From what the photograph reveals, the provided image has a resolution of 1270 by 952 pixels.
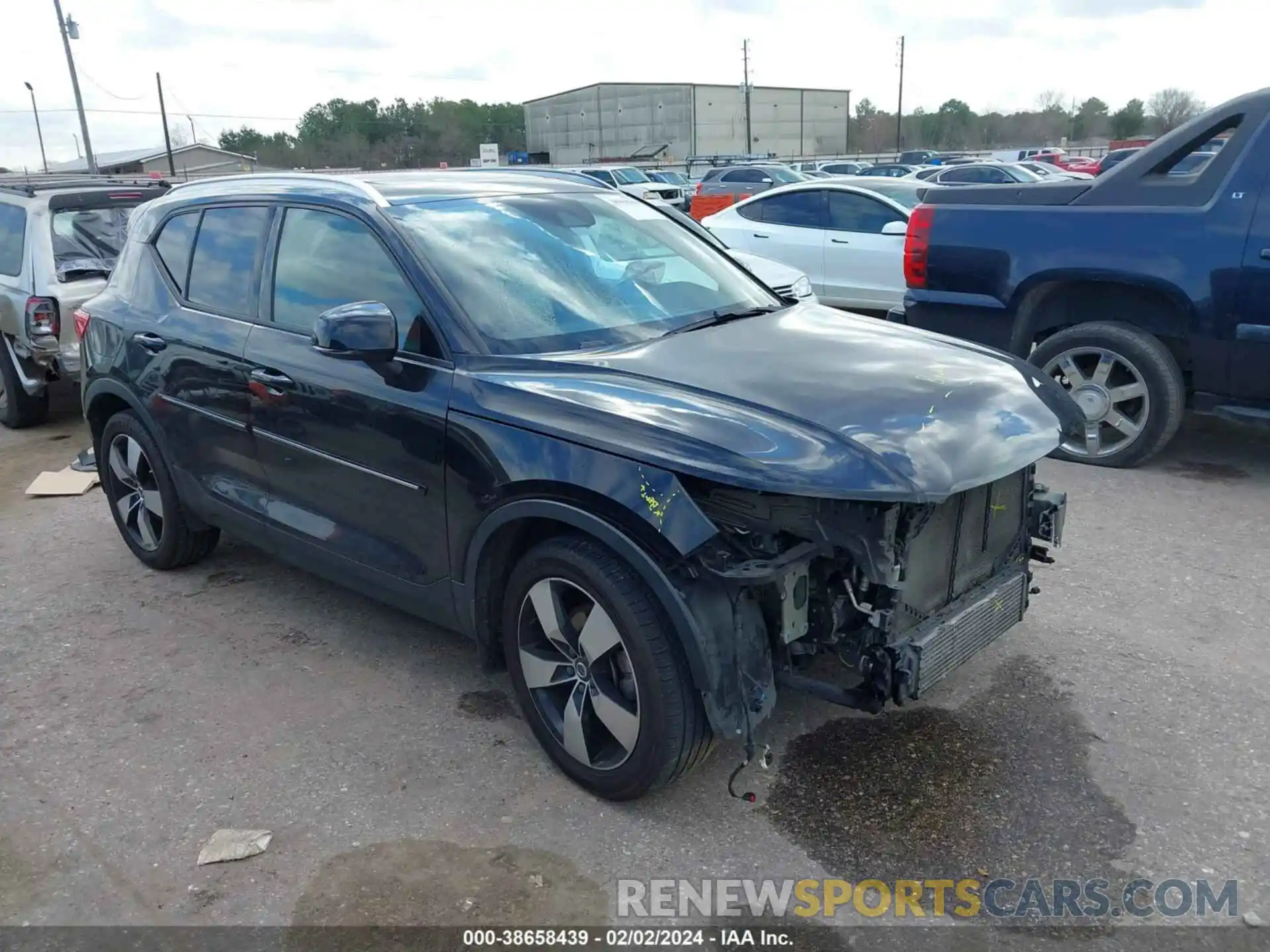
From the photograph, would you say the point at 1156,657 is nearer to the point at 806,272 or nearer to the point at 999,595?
the point at 999,595

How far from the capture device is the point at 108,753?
139 inches

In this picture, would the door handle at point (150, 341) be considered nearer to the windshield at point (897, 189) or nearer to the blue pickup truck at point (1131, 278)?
the blue pickup truck at point (1131, 278)

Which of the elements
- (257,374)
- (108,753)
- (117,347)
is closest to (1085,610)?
(257,374)

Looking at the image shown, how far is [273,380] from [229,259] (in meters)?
0.79

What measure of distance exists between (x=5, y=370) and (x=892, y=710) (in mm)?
7651

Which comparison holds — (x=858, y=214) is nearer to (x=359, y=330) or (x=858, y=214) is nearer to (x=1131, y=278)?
(x=1131, y=278)

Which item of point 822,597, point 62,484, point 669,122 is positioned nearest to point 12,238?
point 62,484

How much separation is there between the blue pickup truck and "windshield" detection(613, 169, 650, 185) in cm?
2489

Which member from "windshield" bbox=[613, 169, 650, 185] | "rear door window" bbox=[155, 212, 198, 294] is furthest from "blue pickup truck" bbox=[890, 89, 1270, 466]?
"windshield" bbox=[613, 169, 650, 185]

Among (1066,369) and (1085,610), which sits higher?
(1066,369)

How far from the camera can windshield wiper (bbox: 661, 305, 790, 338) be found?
3.66m

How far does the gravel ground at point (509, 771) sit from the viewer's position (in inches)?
111

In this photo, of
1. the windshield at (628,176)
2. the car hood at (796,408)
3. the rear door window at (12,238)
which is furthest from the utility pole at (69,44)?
the car hood at (796,408)

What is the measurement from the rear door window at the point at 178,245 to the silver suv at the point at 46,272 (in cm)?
312
